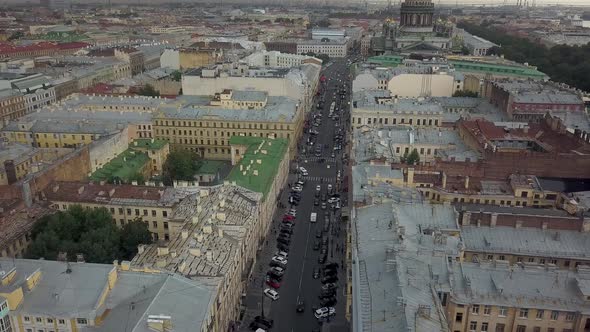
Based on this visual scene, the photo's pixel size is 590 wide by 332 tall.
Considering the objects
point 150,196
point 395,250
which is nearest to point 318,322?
point 395,250

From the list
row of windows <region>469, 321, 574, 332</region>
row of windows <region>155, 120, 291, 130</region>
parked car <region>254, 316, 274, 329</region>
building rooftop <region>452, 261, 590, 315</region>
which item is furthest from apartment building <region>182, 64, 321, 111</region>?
row of windows <region>469, 321, 574, 332</region>


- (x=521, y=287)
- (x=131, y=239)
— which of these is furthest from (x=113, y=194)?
(x=521, y=287)

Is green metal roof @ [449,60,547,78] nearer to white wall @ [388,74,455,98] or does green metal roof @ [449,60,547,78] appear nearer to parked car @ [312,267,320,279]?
white wall @ [388,74,455,98]

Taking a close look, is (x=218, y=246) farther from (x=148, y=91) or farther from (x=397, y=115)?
(x=148, y=91)

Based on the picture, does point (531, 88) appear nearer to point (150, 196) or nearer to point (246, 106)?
point (246, 106)

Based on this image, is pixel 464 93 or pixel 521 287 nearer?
pixel 521 287

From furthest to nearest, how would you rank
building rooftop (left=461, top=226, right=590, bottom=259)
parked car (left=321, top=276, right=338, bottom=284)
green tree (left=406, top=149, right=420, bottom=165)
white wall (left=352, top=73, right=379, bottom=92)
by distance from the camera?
white wall (left=352, top=73, right=379, bottom=92) → green tree (left=406, top=149, right=420, bottom=165) → parked car (left=321, top=276, right=338, bottom=284) → building rooftop (left=461, top=226, right=590, bottom=259)
